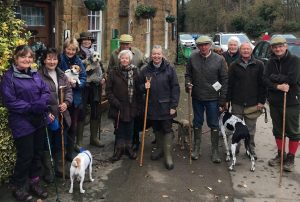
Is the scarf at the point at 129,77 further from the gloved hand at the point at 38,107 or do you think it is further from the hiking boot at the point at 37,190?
the hiking boot at the point at 37,190

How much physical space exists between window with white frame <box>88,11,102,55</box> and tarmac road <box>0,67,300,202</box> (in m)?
4.93

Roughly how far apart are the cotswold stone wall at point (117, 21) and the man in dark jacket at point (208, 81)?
3724 millimetres

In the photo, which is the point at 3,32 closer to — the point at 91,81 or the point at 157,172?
the point at 91,81

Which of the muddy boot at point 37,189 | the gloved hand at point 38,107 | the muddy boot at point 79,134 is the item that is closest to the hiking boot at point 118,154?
the muddy boot at point 79,134

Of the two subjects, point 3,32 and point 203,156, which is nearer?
point 3,32

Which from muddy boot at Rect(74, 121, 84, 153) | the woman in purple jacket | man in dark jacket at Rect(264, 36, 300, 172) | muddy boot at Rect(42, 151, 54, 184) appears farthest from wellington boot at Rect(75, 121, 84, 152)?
man in dark jacket at Rect(264, 36, 300, 172)

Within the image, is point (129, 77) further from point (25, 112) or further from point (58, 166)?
point (25, 112)

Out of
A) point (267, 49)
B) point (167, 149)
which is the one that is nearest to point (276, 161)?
point (167, 149)

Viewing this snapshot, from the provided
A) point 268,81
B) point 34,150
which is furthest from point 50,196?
point 268,81

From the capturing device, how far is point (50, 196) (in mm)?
5539

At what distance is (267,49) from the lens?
41.8 ft

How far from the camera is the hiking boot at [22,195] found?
17.3 ft

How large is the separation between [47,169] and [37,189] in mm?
592

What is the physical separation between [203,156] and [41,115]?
3320 mm
